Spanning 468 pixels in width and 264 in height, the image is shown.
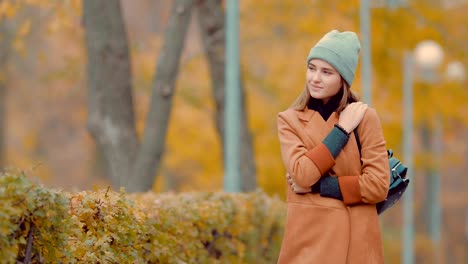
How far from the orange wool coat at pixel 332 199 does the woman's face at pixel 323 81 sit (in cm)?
11

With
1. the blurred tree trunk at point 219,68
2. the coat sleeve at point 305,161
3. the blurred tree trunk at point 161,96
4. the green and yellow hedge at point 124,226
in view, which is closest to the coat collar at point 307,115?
the coat sleeve at point 305,161

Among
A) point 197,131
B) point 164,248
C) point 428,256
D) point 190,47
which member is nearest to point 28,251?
point 164,248

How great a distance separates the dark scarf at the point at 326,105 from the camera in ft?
18.9

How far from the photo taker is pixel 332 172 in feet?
18.4

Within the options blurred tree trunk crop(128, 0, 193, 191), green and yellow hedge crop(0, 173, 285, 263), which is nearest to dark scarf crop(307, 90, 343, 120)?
green and yellow hedge crop(0, 173, 285, 263)

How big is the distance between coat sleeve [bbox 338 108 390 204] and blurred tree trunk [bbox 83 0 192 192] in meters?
6.27

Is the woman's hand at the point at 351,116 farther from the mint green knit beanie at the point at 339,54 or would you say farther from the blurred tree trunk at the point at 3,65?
the blurred tree trunk at the point at 3,65

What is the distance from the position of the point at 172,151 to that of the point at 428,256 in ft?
30.3

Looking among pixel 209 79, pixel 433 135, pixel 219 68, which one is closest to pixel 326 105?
pixel 219 68

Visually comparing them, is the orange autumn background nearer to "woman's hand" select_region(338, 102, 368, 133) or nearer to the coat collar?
the coat collar

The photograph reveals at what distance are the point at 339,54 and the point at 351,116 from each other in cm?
33

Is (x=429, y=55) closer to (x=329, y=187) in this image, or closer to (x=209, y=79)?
(x=209, y=79)

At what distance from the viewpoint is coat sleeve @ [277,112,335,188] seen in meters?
5.46

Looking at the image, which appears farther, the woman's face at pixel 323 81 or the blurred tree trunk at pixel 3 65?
the blurred tree trunk at pixel 3 65
